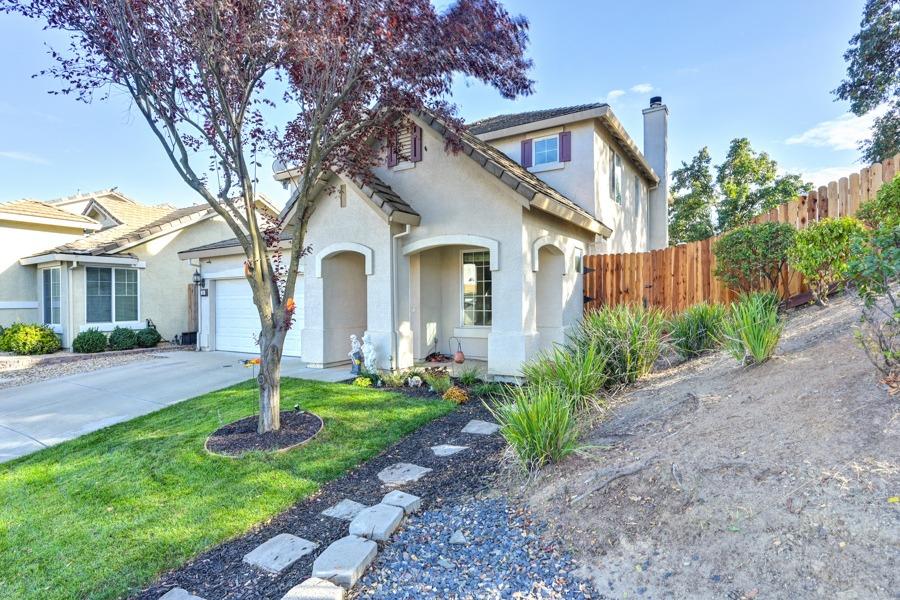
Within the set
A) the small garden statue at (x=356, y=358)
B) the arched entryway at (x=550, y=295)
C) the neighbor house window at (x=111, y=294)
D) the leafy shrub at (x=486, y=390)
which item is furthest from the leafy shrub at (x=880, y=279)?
the neighbor house window at (x=111, y=294)

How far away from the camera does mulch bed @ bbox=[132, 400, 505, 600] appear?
317cm

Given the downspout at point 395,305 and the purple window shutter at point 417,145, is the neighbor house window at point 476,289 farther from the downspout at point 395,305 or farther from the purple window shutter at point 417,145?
the purple window shutter at point 417,145

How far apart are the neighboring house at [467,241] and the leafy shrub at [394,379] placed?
468mm

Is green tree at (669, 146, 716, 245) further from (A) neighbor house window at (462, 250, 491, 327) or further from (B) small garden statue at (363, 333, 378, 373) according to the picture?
(B) small garden statue at (363, 333, 378, 373)

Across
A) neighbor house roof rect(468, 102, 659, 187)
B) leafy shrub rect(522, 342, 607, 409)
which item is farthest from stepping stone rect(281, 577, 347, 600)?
neighbor house roof rect(468, 102, 659, 187)

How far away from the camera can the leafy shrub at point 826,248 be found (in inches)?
225

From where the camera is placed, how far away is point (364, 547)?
10.8 ft

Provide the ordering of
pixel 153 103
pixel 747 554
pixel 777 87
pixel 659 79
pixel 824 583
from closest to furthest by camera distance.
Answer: pixel 824 583
pixel 747 554
pixel 153 103
pixel 777 87
pixel 659 79

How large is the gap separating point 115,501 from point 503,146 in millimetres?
11227

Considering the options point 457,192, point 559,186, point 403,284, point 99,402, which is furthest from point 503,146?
point 99,402

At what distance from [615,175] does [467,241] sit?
6473 mm

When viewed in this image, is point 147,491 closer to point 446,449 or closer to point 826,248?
point 446,449

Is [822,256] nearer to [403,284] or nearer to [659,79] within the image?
[403,284]

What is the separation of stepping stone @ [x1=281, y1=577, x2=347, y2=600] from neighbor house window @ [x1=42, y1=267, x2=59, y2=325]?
61.9ft
